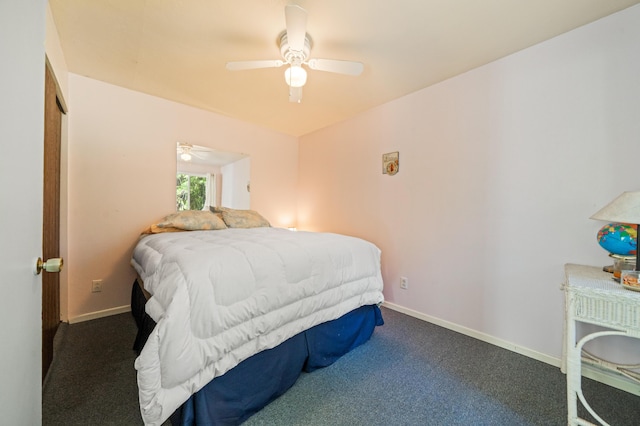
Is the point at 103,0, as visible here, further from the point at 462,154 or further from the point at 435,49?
the point at 462,154

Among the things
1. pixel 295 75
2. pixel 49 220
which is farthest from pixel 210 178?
pixel 295 75

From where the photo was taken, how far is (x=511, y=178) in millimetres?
1934

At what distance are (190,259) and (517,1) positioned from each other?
2.38m

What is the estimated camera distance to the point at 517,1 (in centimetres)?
145

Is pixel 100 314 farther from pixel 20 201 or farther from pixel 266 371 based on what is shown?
pixel 20 201

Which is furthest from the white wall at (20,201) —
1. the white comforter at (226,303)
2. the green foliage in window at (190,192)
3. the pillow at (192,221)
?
the green foliage in window at (190,192)

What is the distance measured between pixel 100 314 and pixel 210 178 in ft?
5.82

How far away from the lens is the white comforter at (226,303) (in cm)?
99

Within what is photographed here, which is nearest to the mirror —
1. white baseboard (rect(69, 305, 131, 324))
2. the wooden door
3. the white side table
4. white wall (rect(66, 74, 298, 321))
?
white wall (rect(66, 74, 298, 321))

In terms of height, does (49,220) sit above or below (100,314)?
above

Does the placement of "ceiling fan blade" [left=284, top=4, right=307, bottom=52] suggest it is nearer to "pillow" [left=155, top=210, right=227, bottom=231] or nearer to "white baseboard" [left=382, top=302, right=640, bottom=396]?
"pillow" [left=155, top=210, right=227, bottom=231]

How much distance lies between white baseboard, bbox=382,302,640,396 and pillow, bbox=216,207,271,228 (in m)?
1.89

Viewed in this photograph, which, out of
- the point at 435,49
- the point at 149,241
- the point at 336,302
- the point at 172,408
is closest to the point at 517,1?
the point at 435,49

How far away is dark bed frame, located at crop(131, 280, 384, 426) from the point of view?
1130mm
